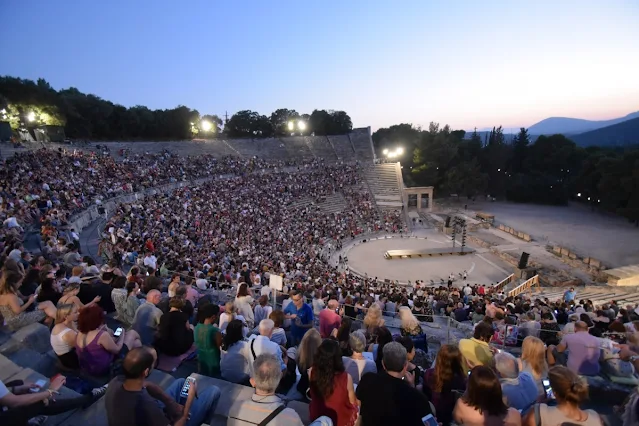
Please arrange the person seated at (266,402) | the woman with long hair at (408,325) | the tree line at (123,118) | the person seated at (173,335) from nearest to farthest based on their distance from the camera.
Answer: the person seated at (266,402) → the person seated at (173,335) → the woman with long hair at (408,325) → the tree line at (123,118)

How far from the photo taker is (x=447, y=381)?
10.2ft

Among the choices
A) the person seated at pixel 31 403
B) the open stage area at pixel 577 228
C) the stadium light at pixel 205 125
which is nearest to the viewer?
the person seated at pixel 31 403

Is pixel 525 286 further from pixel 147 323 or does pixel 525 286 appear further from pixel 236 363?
pixel 147 323

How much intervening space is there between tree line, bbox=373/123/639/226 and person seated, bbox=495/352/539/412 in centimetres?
4124

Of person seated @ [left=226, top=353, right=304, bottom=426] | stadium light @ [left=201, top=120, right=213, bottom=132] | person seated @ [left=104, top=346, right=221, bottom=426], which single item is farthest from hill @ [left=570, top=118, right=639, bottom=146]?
person seated @ [left=104, top=346, right=221, bottom=426]

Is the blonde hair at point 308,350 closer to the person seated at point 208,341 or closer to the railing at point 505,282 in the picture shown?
the person seated at point 208,341

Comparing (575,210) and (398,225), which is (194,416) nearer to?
(398,225)

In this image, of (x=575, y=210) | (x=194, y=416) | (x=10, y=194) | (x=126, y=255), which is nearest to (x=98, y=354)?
(x=194, y=416)

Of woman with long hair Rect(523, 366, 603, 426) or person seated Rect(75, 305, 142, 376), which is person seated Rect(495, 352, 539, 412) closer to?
woman with long hair Rect(523, 366, 603, 426)

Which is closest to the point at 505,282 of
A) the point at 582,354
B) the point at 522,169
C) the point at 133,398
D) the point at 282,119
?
the point at 582,354

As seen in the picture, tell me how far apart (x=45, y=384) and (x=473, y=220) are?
115ft

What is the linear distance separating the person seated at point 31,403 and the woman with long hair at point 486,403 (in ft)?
10.6

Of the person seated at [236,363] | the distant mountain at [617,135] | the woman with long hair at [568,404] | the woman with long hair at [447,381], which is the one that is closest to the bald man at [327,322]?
the person seated at [236,363]

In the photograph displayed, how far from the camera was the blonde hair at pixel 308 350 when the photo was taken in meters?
3.57
